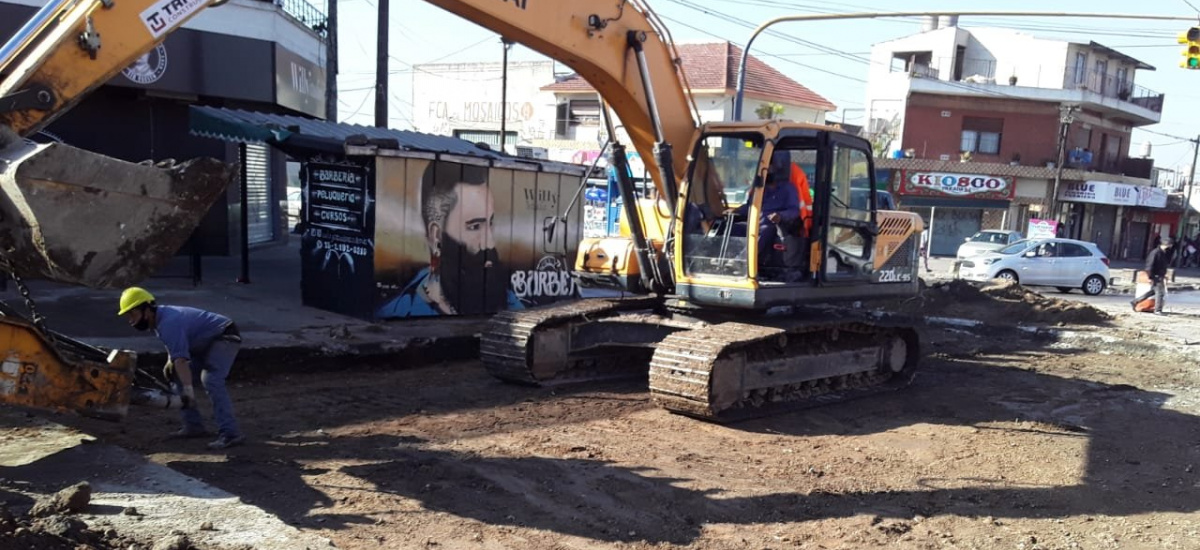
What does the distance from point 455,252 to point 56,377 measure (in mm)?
6962

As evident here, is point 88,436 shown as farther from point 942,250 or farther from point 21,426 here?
point 942,250

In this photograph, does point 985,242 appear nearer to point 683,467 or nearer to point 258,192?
point 258,192

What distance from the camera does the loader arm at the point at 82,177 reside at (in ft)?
15.9

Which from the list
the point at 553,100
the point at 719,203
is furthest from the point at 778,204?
the point at 553,100

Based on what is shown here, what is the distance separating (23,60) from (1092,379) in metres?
10.7

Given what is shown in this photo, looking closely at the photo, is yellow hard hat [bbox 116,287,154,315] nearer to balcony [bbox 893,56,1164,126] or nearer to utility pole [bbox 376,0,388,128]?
utility pole [bbox 376,0,388,128]

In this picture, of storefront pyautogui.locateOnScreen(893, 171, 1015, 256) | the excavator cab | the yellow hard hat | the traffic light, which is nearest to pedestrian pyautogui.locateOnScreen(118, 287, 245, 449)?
the yellow hard hat

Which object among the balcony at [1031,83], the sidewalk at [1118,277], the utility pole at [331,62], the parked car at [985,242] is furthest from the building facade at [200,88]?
the balcony at [1031,83]

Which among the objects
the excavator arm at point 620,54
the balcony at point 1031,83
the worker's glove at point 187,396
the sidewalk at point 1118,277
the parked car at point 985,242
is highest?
the balcony at point 1031,83

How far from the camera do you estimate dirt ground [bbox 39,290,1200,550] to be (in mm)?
5457

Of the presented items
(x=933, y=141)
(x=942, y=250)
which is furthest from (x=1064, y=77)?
(x=942, y=250)

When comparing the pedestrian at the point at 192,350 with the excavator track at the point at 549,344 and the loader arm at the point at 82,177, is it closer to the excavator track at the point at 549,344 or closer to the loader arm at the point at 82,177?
the loader arm at the point at 82,177

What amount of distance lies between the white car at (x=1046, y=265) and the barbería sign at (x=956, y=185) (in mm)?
16690

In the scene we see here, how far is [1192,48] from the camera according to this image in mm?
16438
